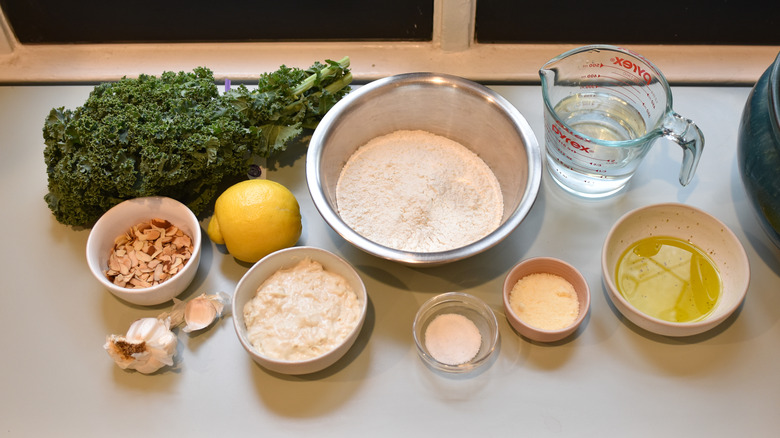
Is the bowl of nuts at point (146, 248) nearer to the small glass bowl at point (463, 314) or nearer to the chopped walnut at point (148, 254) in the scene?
the chopped walnut at point (148, 254)

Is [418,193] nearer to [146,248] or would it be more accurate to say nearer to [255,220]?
[255,220]

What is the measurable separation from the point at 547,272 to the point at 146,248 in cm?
68

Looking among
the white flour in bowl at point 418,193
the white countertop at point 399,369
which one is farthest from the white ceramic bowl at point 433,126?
the white countertop at point 399,369

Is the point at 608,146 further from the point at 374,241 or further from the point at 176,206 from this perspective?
the point at 176,206

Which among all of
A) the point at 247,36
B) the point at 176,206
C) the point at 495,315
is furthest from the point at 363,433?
the point at 247,36

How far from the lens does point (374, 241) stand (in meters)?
1.02

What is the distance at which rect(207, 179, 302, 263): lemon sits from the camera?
1.02 m

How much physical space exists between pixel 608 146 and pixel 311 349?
1.85 ft

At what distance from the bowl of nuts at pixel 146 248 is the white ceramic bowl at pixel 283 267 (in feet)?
0.37

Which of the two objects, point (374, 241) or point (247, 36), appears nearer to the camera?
point (374, 241)

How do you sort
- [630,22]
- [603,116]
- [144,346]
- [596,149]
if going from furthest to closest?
1. [630,22]
2. [603,116]
3. [596,149]
4. [144,346]

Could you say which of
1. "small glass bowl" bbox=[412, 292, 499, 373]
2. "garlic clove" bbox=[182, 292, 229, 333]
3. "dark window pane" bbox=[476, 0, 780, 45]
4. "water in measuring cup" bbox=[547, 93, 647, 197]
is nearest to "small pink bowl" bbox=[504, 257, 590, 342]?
"small glass bowl" bbox=[412, 292, 499, 373]

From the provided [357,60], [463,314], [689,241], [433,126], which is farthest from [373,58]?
[689,241]

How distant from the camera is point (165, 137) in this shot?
3.41 feet
